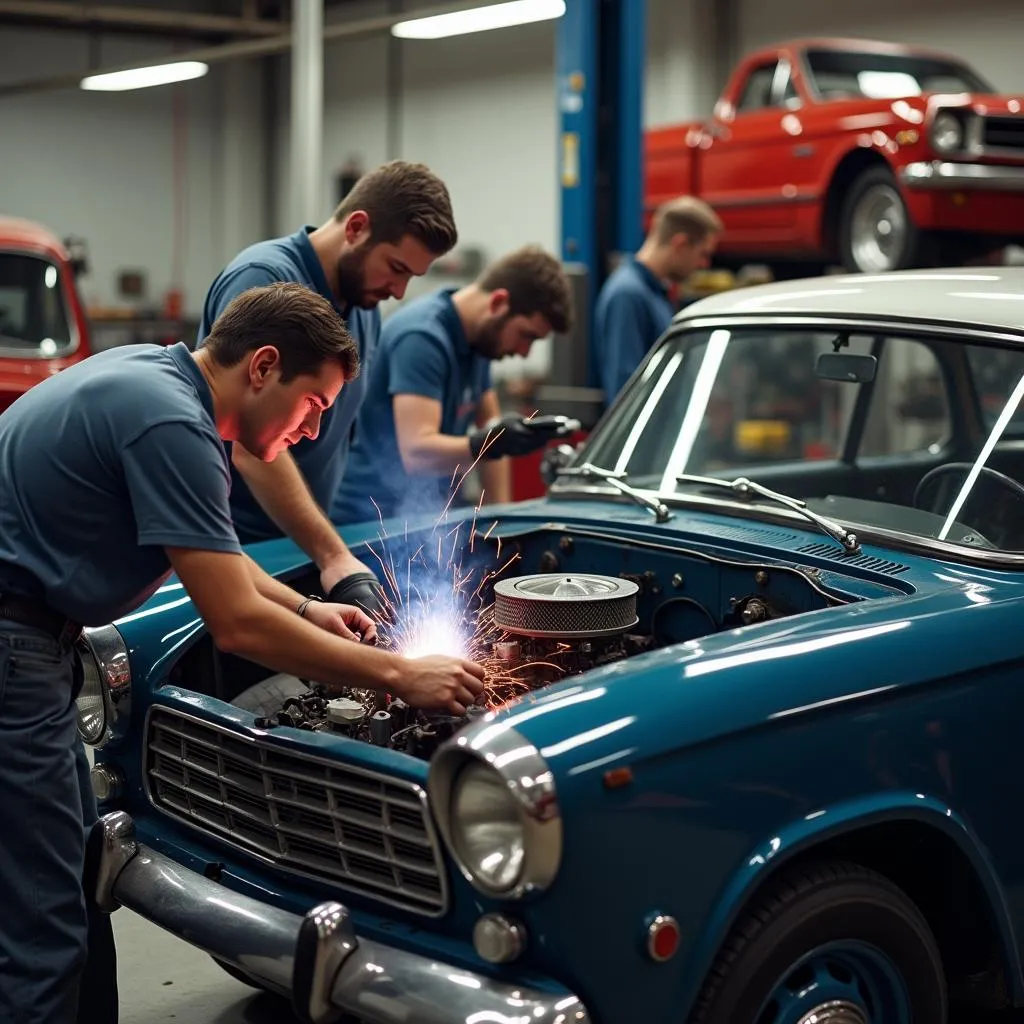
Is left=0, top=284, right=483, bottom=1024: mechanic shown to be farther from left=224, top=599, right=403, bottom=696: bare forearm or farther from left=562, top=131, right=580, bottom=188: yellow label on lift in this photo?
left=562, top=131, right=580, bottom=188: yellow label on lift

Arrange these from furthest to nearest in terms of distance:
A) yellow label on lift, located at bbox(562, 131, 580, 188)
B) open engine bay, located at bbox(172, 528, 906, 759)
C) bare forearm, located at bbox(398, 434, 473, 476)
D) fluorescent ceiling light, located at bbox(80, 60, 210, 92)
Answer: fluorescent ceiling light, located at bbox(80, 60, 210, 92) → yellow label on lift, located at bbox(562, 131, 580, 188) → bare forearm, located at bbox(398, 434, 473, 476) → open engine bay, located at bbox(172, 528, 906, 759)

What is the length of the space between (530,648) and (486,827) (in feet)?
3.24

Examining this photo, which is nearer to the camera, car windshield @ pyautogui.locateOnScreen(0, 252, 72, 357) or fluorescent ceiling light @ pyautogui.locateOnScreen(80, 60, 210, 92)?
car windshield @ pyautogui.locateOnScreen(0, 252, 72, 357)

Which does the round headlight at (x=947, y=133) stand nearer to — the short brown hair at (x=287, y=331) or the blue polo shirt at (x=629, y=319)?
the blue polo shirt at (x=629, y=319)

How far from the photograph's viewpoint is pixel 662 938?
237 cm

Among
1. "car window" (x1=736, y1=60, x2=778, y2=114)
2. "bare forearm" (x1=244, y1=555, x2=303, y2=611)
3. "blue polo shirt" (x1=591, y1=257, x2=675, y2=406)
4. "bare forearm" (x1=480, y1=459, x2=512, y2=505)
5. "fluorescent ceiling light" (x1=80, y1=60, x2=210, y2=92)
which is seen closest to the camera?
"bare forearm" (x1=244, y1=555, x2=303, y2=611)

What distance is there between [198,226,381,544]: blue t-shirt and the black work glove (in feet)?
1.62

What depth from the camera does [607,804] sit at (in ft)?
7.66

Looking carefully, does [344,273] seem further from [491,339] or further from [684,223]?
[684,223]

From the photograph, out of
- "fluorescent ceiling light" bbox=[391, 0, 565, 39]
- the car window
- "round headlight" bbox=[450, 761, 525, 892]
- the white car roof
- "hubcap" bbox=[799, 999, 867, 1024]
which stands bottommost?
"hubcap" bbox=[799, 999, 867, 1024]

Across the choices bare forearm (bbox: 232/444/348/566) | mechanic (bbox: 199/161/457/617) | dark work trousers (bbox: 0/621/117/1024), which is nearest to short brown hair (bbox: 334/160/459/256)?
mechanic (bbox: 199/161/457/617)

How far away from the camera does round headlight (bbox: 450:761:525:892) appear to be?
2.35m

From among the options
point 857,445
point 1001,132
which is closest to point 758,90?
point 1001,132

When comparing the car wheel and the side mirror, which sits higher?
the side mirror
